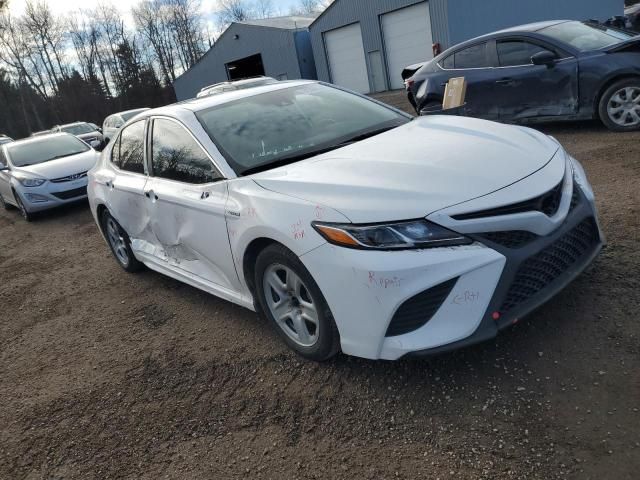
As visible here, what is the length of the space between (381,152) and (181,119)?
5.12ft

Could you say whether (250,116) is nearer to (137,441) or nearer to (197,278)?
(197,278)

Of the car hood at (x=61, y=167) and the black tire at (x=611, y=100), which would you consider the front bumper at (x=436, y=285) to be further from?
the car hood at (x=61, y=167)

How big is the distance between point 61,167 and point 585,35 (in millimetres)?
8885

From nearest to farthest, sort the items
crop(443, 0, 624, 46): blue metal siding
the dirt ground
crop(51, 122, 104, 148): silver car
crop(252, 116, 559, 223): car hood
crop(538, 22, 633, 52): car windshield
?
the dirt ground, crop(252, 116, 559, 223): car hood, crop(538, 22, 633, 52): car windshield, crop(443, 0, 624, 46): blue metal siding, crop(51, 122, 104, 148): silver car

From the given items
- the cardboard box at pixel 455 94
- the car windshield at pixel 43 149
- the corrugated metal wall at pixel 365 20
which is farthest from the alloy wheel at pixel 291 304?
the corrugated metal wall at pixel 365 20

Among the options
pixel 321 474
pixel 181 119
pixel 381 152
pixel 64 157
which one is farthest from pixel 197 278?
pixel 64 157

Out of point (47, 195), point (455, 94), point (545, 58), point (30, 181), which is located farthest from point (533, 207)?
point (30, 181)

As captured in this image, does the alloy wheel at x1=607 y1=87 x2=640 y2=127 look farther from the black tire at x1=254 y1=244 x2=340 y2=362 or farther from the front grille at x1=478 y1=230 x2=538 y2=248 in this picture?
the black tire at x1=254 y1=244 x2=340 y2=362

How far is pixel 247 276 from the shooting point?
10.9 ft

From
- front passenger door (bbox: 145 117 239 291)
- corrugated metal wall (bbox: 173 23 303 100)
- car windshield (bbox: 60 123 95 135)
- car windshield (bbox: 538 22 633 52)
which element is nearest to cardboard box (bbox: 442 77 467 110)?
car windshield (bbox: 538 22 633 52)

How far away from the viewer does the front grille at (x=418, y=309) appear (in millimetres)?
2488

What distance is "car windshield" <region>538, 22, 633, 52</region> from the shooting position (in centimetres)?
708

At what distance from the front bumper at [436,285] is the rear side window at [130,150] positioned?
244 centimetres

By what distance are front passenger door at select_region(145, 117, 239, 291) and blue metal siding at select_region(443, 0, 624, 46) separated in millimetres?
18212
